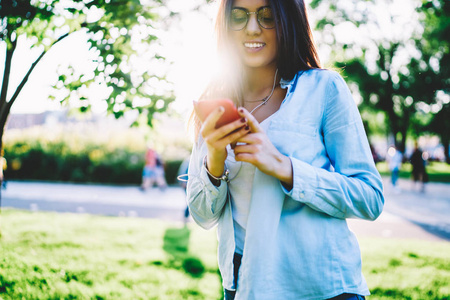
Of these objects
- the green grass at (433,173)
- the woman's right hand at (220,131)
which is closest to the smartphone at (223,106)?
the woman's right hand at (220,131)

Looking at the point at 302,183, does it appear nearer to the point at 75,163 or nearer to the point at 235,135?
the point at 235,135

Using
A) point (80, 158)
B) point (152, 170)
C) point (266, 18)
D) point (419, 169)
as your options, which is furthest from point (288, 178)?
point (80, 158)

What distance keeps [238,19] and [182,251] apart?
4.80 metres

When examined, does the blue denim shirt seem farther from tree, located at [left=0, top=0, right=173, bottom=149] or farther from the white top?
tree, located at [left=0, top=0, right=173, bottom=149]

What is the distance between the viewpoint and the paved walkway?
847 cm

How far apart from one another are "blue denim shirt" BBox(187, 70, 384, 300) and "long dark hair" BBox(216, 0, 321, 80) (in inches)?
6.0

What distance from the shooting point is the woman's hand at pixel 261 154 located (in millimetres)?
1175

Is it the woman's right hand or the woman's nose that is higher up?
the woman's nose

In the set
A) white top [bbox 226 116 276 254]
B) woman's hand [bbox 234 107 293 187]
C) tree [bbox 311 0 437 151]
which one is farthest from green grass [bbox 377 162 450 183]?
woman's hand [bbox 234 107 293 187]

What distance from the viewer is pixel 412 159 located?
16844mm

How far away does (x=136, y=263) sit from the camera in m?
4.91

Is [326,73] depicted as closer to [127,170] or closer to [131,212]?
[131,212]

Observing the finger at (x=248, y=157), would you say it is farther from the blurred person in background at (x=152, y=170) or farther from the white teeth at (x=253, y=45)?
the blurred person in background at (x=152, y=170)

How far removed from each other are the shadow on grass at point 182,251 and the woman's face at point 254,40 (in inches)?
140
